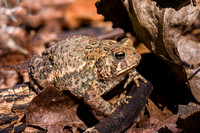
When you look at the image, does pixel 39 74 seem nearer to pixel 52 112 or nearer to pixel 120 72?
pixel 52 112

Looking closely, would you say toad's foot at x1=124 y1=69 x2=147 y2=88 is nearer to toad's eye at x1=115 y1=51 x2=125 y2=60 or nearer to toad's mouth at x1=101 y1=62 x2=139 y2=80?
toad's mouth at x1=101 y1=62 x2=139 y2=80

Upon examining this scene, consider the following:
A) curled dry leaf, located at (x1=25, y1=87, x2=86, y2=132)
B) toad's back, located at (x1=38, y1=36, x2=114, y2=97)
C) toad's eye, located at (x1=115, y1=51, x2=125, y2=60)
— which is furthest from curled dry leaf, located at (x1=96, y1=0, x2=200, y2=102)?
curled dry leaf, located at (x1=25, y1=87, x2=86, y2=132)

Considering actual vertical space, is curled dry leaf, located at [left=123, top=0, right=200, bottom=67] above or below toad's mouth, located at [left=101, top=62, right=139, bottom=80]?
above

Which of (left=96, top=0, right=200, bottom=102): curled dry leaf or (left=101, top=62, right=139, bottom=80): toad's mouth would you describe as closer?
(left=96, top=0, right=200, bottom=102): curled dry leaf

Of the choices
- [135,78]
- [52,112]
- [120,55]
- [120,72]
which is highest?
[120,55]

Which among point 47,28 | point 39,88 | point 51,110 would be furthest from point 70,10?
point 51,110

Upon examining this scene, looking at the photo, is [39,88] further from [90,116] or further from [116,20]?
[116,20]

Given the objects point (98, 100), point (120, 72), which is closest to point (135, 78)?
point (120, 72)

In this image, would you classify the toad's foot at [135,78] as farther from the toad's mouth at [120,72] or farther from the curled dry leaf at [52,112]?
the curled dry leaf at [52,112]
